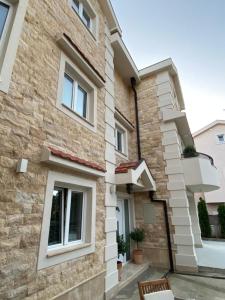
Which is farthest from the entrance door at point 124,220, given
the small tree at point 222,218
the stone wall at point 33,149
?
the small tree at point 222,218

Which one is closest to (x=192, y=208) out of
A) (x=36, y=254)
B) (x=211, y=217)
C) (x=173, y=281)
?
(x=211, y=217)

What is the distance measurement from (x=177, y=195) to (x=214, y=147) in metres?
14.7

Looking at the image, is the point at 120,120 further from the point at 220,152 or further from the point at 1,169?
the point at 220,152

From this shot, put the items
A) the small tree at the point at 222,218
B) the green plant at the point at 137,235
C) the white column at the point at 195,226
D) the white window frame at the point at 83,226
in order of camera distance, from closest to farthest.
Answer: the white window frame at the point at 83,226 → the green plant at the point at 137,235 → the white column at the point at 195,226 → the small tree at the point at 222,218

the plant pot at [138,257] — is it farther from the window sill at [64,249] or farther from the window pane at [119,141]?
the window pane at [119,141]

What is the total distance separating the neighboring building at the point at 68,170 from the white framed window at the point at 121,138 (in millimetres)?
562

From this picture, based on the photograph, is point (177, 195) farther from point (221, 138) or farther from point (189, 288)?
point (221, 138)

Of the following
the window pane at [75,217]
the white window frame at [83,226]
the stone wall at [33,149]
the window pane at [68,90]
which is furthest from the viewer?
the window pane at [68,90]

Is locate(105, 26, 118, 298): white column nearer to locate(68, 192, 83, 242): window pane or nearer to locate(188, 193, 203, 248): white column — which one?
locate(68, 192, 83, 242): window pane

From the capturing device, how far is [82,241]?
13.4 feet

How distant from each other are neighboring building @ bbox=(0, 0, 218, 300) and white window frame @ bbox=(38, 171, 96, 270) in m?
0.02

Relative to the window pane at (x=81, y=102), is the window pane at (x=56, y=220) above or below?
below

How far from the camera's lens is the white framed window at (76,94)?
13.8ft

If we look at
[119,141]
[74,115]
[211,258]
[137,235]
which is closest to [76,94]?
[74,115]
